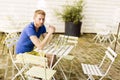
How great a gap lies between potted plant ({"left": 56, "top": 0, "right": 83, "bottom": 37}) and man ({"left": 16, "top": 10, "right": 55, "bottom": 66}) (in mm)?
4429

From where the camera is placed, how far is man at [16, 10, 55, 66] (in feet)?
11.6

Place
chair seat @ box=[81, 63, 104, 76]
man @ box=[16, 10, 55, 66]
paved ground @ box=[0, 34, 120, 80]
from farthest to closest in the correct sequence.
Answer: paved ground @ box=[0, 34, 120, 80] < chair seat @ box=[81, 63, 104, 76] < man @ box=[16, 10, 55, 66]

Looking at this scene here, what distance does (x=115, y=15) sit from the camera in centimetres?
931

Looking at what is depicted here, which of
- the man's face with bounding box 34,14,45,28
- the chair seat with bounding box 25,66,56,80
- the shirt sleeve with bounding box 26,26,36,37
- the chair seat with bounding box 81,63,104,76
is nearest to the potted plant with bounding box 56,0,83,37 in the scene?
the chair seat with bounding box 81,63,104,76

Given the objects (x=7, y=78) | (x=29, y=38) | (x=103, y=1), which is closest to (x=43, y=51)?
(x=29, y=38)

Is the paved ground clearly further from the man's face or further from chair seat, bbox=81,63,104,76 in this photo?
the man's face

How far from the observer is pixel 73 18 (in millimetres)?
8461

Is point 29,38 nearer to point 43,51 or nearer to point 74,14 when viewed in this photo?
point 43,51

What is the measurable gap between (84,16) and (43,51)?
571 cm

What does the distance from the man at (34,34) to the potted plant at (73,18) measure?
4.43 meters

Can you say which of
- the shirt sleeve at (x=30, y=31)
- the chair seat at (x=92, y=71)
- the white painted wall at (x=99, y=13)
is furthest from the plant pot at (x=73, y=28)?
the shirt sleeve at (x=30, y=31)

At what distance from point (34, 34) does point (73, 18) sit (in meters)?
4.97

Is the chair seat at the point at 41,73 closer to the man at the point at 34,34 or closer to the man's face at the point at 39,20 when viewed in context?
the man at the point at 34,34

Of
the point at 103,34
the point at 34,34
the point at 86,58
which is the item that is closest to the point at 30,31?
the point at 34,34
